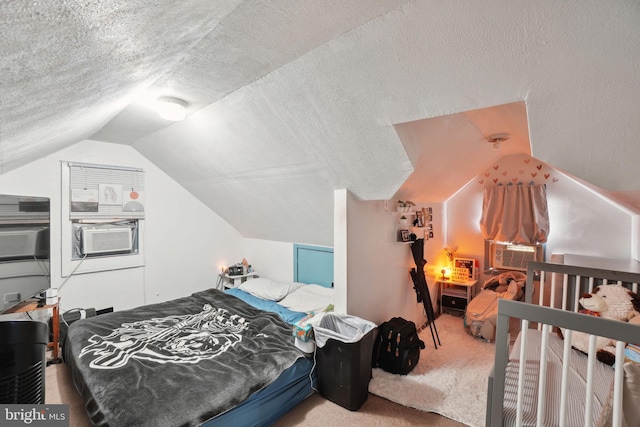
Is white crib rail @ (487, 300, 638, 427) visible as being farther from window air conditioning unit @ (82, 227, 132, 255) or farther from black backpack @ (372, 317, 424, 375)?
window air conditioning unit @ (82, 227, 132, 255)

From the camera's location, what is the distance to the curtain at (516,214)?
145 inches

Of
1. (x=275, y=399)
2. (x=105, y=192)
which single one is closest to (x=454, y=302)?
(x=275, y=399)

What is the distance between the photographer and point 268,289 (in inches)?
143

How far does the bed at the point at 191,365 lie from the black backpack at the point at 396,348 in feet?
2.31

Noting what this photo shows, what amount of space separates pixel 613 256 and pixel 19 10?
4873 mm

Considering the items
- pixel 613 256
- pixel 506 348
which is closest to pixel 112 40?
pixel 506 348

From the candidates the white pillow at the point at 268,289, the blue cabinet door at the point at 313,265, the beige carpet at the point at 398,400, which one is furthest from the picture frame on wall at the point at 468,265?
the white pillow at the point at 268,289

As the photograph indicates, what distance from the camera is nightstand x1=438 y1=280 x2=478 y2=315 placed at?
399 centimetres

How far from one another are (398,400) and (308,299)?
1328mm

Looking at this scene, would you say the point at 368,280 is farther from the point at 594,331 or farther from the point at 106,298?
the point at 106,298

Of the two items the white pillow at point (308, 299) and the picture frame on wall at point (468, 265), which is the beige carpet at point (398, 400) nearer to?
the white pillow at point (308, 299)

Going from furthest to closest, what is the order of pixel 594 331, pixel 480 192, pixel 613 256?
1. pixel 480 192
2. pixel 613 256
3. pixel 594 331

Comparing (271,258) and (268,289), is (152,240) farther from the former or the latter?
(268,289)

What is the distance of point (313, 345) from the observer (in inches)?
94.1
